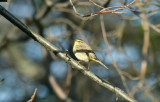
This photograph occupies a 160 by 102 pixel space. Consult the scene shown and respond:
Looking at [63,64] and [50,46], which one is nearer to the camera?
[50,46]

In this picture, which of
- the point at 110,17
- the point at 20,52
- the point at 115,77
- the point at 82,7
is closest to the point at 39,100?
the point at 115,77

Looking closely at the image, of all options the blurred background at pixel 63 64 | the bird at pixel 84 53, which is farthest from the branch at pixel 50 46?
the blurred background at pixel 63 64

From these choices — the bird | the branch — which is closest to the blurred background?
the bird

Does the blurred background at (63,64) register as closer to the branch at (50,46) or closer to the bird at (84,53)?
the bird at (84,53)

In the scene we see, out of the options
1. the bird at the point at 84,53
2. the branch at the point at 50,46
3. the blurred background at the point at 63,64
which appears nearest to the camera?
the branch at the point at 50,46

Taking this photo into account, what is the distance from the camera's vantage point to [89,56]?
11.0 feet

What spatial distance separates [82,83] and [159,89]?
2.08 meters

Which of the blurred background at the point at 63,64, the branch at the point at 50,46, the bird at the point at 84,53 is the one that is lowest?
the blurred background at the point at 63,64

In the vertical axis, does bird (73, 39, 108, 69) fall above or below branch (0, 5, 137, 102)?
below

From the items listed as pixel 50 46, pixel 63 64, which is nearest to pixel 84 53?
pixel 50 46

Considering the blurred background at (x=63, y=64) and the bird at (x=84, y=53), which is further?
the blurred background at (x=63, y=64)

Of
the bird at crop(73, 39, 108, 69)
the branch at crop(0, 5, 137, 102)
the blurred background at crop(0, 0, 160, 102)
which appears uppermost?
the branch at crop(0, 5, 137, 102)

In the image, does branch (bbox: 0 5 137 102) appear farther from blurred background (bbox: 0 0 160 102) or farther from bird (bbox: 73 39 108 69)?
blurred background (bbox: 0 0 160 102)

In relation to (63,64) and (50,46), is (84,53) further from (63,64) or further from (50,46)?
(63,64)
